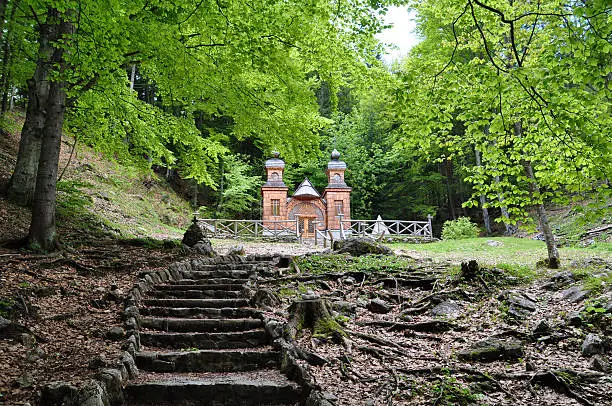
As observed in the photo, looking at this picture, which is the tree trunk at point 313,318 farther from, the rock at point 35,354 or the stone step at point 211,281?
the rock at point 35,354

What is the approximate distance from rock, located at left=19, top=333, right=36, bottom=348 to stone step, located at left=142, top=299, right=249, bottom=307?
196 centimetres

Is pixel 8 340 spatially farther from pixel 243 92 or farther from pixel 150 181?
pixel 150 181

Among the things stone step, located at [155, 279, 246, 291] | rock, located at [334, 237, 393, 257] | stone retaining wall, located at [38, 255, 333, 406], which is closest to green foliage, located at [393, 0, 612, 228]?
stone retaining wall, located at [38, 255, 333, 406]

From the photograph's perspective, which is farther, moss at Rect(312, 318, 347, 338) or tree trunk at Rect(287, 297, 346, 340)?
tree trunk at Rect(287, 297, 346, 340)

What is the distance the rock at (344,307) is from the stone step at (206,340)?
1941 millimetres

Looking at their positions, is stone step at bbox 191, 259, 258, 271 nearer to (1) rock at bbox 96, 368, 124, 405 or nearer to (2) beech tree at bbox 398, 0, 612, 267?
(1) rock at bbox 96, 368, 124, 405

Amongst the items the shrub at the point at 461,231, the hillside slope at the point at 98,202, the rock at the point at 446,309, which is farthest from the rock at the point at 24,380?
the shrub at the point at 461,231

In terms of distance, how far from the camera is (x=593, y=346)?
15.8 ft

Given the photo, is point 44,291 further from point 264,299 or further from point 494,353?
point 494,353

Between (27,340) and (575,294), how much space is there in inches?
312

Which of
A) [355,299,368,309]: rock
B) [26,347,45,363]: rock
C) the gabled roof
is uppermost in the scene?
the gabled roof

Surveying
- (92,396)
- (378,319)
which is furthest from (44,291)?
(378,319)

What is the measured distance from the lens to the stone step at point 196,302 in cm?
635

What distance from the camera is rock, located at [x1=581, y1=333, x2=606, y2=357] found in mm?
4773
